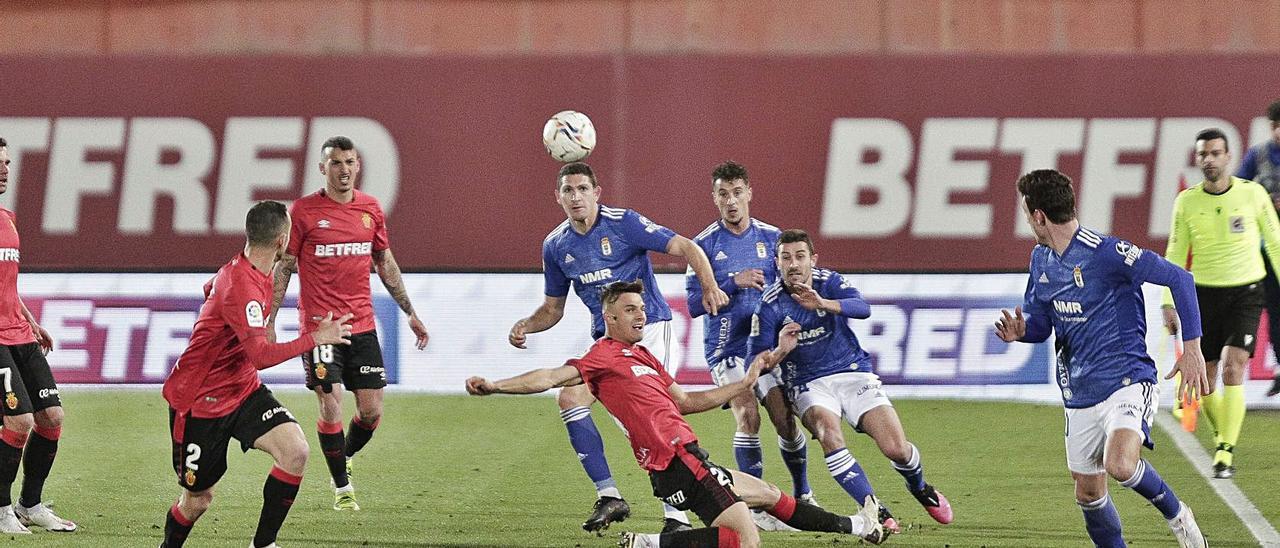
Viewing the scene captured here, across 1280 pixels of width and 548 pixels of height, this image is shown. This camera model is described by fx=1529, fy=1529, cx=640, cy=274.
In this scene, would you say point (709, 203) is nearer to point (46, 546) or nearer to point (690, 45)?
point (690, 45)

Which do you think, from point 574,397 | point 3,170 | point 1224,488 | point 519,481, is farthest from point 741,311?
point 3,170

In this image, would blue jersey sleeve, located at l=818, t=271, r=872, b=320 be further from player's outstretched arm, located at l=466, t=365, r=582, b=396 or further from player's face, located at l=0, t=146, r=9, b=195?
player's face, located at l=0, t=146, r=9, b=195

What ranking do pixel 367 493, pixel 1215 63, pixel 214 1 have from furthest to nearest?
pixel 214 1
pixel 1215 63
pixel 367 493

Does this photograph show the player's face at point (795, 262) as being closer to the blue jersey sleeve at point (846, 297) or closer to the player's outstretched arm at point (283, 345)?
the blue jersey sleeve at point (846, 297)

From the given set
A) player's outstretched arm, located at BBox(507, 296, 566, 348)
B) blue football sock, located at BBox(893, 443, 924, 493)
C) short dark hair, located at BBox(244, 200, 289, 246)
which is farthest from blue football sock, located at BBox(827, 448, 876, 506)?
short dark hair, located at BBox(244, 200, 289, 246)

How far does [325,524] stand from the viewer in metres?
7.59

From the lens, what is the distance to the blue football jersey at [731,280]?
7.97 meters

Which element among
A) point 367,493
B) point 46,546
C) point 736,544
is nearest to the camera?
point 736,544

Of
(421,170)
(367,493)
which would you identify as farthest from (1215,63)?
(367,493)

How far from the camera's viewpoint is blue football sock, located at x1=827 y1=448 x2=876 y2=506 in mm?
7082

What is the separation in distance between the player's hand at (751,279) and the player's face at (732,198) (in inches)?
16.5

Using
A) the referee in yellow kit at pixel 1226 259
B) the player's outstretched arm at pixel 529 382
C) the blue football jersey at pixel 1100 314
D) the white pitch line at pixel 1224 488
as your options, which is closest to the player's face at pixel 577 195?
the player's outstretched arm at pixel 529 382

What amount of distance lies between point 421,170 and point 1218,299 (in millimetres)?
8512

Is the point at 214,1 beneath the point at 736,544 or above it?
above
